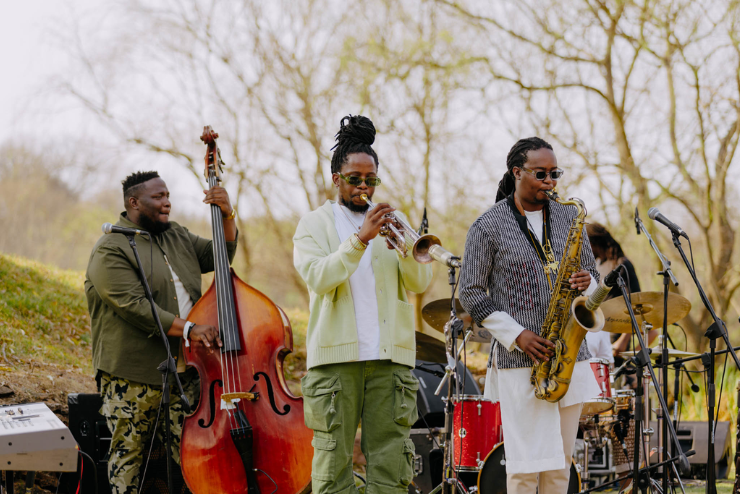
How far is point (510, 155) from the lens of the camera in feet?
12.4

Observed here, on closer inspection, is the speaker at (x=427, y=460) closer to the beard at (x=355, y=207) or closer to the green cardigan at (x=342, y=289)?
the green cardigan at (x=342, y=289)

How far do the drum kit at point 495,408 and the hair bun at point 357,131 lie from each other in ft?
4.75

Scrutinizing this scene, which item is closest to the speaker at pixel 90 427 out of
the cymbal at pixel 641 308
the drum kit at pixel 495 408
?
the drum kit at pixel 495 408

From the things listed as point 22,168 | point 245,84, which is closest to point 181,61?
point 245,84

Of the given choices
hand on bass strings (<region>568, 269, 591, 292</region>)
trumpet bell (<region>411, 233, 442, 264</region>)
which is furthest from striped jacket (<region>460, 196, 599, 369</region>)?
trumpet bell (<region>411, 233, 442, 264</region>)

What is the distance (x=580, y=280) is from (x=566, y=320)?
0.20 m

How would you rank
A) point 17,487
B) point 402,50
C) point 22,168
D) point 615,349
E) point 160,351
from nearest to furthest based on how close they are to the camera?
point 160,351, point 17,487, point 615,349, point 402,50, point 22,168

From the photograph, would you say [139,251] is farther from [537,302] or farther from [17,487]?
[537,302]

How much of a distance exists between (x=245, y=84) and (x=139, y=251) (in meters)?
8.76

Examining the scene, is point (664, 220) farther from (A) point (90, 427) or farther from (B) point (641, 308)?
(A) point (90, 427)

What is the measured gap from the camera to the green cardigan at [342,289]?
3.31m

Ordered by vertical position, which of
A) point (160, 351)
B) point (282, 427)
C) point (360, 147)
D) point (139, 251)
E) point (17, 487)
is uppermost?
point (360, 147)

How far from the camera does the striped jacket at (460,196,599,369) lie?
11.3 ft

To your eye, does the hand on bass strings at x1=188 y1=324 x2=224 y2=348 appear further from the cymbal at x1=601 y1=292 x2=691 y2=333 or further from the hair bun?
the cymbal at x1=601 y1=292 x2=691 y2=333
